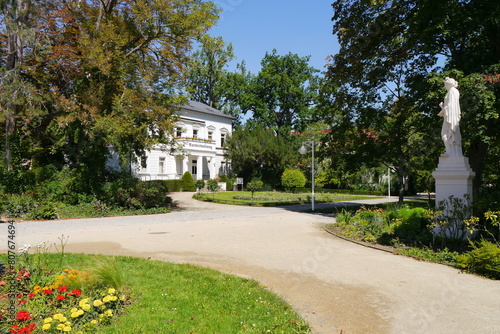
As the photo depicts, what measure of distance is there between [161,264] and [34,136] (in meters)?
15.7

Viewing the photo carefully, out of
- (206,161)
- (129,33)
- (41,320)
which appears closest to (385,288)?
(41,320)

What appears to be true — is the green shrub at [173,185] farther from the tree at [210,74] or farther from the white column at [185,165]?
the tree at [210,74]

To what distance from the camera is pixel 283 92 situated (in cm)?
4828

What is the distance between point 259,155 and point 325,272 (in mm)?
32010

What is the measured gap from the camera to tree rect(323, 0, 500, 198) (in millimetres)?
12492

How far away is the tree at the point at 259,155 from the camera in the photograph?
125 feet

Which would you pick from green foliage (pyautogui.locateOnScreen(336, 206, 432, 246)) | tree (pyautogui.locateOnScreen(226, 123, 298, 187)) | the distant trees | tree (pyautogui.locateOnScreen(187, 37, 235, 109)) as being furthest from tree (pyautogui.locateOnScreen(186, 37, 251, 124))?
green foliage (pyautogui.locateOnScreen(336, 206, 432, 246))

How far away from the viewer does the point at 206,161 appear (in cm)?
4222

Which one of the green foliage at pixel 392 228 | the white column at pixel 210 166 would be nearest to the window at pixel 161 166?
the white column at pixel 210 166

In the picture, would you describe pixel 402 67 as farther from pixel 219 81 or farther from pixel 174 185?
pixel 219 81

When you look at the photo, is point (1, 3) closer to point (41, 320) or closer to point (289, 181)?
point (41, 320)

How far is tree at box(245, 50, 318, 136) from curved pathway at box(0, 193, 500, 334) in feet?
122

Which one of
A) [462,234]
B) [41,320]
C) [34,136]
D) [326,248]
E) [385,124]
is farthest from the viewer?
[34,136]

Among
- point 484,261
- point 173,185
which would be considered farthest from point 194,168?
point 484,261
